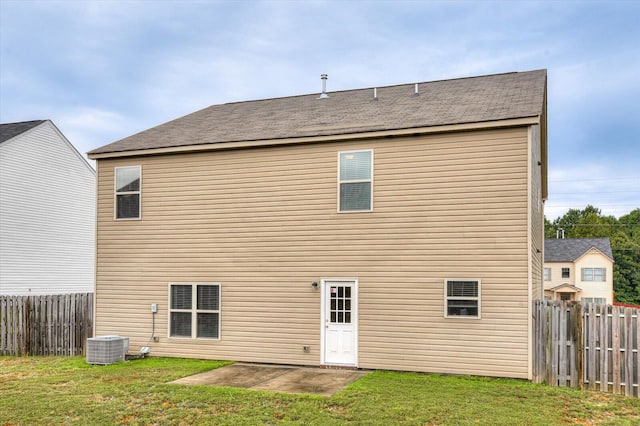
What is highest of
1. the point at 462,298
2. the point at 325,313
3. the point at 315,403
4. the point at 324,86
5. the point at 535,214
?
the point at 324,86

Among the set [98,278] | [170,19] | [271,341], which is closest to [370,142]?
[271,341]

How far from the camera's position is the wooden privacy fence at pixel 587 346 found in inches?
370

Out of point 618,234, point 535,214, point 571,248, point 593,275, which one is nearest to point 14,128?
point 535,214

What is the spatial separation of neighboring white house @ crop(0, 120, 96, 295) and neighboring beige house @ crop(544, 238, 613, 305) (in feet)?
113

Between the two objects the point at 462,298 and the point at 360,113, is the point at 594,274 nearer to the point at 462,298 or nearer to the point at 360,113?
the point at 360,113

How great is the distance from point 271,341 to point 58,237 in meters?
15.6

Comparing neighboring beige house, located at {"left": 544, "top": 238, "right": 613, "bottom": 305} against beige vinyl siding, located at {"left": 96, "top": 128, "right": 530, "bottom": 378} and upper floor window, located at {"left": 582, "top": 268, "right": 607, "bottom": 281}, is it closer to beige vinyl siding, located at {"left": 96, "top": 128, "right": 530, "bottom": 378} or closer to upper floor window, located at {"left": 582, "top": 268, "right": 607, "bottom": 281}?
upper floor window, located at {"left": 582, "top": 268, "right": 607, "bottom": 281}

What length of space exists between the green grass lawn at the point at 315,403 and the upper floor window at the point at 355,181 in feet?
11.5

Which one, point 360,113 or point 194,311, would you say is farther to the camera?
point 360,113

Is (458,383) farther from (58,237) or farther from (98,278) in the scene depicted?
(58,237)

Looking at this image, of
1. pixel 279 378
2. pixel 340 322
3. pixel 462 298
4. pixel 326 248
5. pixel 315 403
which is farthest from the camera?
pixel 326 248

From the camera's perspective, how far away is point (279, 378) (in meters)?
10.3

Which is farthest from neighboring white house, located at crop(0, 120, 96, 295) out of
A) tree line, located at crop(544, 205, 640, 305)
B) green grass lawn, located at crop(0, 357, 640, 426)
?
tree line, located at crop(544, 205, 640, 305)

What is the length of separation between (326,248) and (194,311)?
3.61 meters
